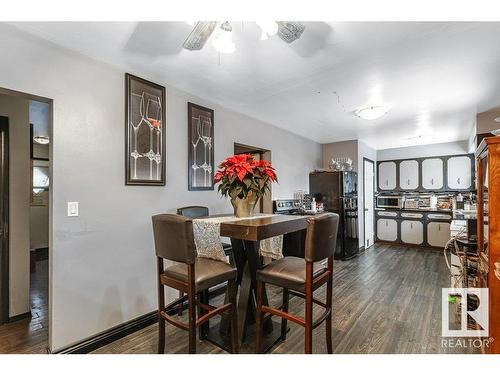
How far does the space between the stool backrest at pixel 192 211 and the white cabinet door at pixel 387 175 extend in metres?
5.12

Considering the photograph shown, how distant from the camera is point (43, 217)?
5215 mm

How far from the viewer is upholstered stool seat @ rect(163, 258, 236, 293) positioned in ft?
5.33

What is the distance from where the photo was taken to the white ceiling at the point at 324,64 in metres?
1.74

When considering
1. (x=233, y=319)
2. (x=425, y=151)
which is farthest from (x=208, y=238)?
(x=425, y=151)

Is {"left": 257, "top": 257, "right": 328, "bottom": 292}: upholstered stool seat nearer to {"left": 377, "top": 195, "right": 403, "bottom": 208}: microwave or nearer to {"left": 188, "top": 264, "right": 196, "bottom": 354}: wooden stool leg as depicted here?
{"left": 188, "top": 264, "right": 196, "bottom": 354}: wooden stool leg

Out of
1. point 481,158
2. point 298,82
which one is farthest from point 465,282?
point 298,82

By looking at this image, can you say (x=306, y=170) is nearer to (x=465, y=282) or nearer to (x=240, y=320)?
(x=465, y=282)

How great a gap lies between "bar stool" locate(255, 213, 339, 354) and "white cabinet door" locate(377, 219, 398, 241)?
5.06 m

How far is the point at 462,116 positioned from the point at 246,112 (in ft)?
10.1

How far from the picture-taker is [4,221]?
94.7 inches

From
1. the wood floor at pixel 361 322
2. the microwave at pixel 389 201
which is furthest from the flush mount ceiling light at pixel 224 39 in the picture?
the microwave at pixel 389 201

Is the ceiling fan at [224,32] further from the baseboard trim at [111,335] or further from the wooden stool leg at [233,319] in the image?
the baseboard trim at [111,335]

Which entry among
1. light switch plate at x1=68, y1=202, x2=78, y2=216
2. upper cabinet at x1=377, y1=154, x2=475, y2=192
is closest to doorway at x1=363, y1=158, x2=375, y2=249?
upper cabinet at x1=377, y1=154, x2=475, y2=192

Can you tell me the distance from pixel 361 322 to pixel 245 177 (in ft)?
6.02
